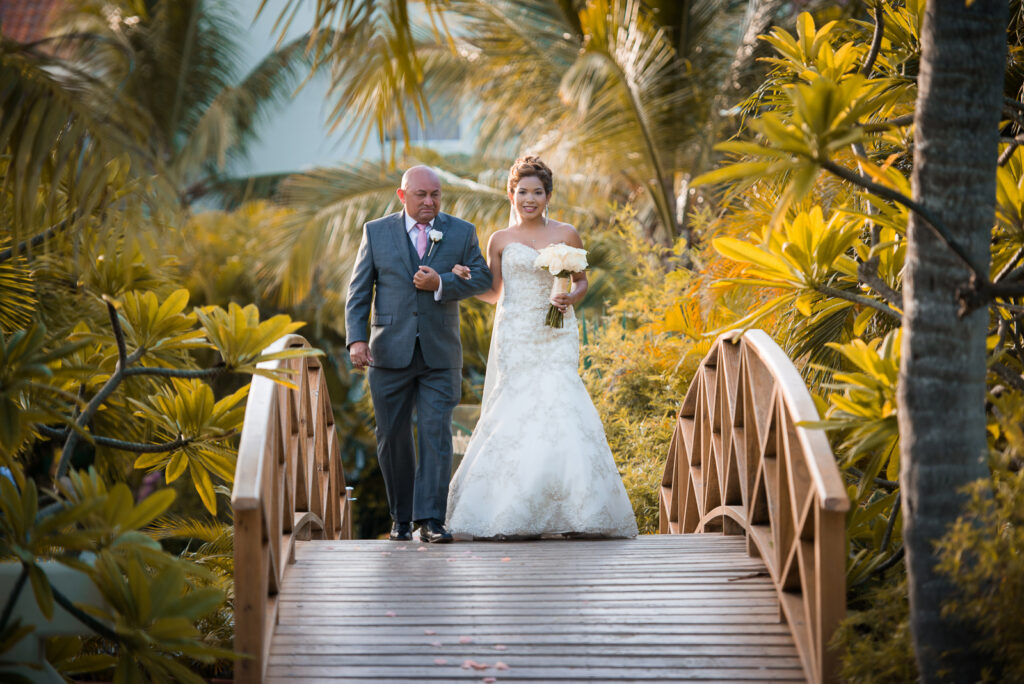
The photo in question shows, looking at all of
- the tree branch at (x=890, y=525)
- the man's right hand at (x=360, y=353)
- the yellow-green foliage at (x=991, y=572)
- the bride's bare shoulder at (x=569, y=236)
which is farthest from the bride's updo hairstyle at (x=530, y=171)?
the yellow-green foliage at (x=991, y=572)

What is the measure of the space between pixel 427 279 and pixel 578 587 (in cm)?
216

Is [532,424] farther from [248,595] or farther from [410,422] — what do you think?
[248,595]

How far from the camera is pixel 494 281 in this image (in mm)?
6086

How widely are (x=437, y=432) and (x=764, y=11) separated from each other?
7424 mm

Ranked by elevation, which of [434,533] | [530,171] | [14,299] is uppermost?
[530,171]

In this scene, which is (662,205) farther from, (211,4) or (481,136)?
(211,4)

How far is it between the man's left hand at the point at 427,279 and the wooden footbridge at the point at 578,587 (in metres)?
0.98

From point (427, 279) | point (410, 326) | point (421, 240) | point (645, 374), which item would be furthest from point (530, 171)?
point (645, 374)

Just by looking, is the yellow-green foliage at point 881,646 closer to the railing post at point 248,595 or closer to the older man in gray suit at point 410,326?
the railing post at point 248,595

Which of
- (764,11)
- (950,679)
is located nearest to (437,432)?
(950,679)

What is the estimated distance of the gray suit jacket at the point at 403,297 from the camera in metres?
5.77

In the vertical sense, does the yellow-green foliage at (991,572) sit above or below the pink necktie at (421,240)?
below

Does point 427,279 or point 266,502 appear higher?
point 427,279

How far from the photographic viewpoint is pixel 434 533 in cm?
554
